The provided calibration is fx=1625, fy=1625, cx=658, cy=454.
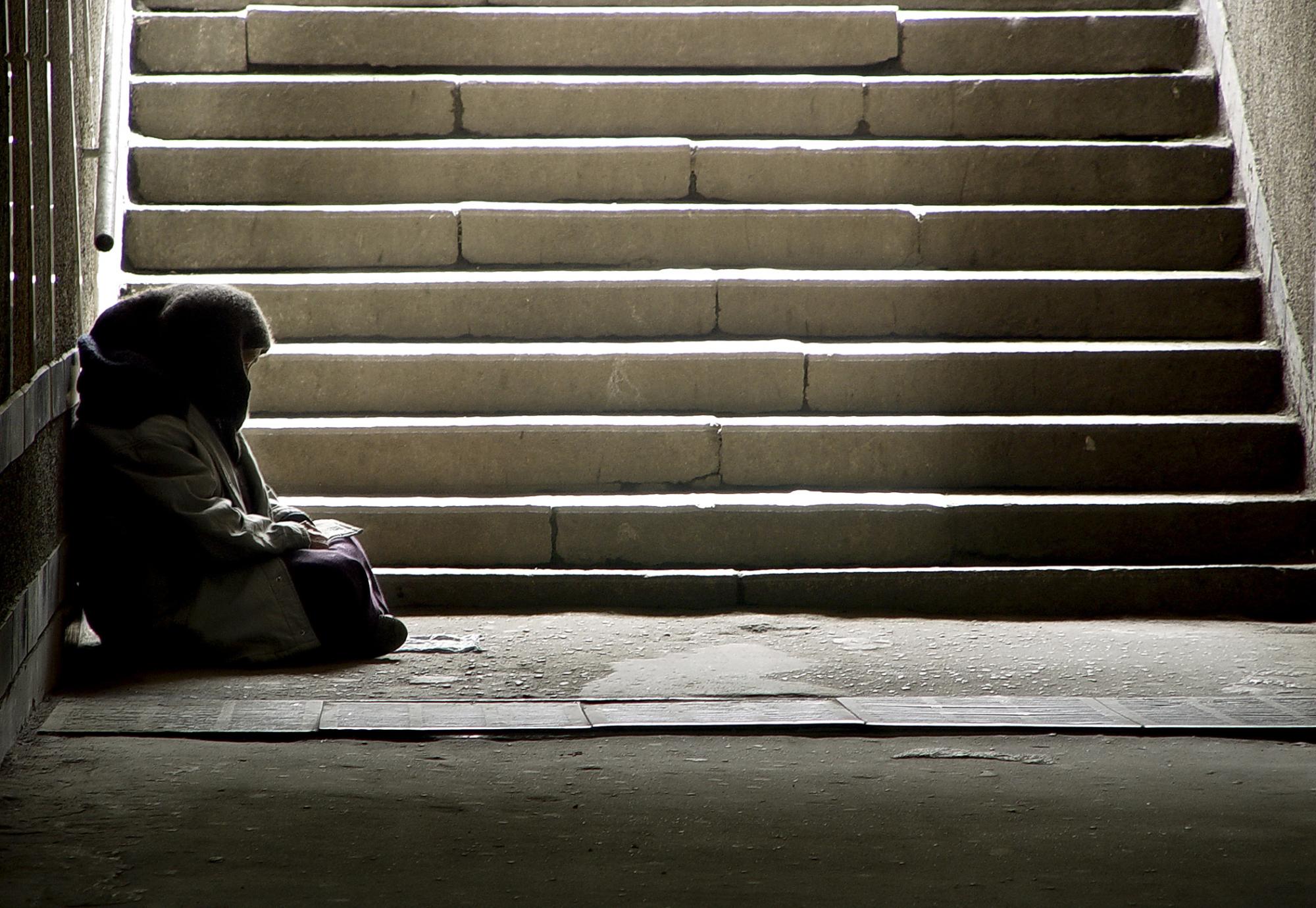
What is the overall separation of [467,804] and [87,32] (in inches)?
143

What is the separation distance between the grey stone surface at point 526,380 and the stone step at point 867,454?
103 mm

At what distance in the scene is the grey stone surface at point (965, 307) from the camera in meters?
A: 6.42

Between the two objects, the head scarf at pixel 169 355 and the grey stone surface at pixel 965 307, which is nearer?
the head scarf at pixel 169 355

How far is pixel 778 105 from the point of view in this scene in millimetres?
7008

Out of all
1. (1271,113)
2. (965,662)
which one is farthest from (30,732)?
(1271,113)

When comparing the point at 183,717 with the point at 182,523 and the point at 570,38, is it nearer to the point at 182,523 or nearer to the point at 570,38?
the point at 182,523

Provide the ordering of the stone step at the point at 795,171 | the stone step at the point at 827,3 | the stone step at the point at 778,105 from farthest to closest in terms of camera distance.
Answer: the stone step at the point at 827,3, the stone step at the point at 778,105, the stone step at the point at 795,171

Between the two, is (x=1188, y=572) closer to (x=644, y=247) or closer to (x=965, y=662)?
(x=965, y=662)

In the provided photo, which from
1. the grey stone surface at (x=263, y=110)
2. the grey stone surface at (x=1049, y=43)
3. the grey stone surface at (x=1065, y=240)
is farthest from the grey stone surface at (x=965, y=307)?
the grey stone surface at (x=263, y=110)

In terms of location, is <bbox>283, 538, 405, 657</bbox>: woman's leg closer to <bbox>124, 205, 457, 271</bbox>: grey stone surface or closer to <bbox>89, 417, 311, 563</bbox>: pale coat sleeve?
<bbox>89, 417, 311, 563</bbox>: pale coat sleeve

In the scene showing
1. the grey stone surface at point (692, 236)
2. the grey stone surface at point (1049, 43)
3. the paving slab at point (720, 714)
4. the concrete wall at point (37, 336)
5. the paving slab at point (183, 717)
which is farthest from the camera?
the grey stone surface at point (1049, 43)

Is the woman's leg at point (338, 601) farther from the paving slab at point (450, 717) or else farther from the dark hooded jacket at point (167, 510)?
the paving slab at point (450, 717)

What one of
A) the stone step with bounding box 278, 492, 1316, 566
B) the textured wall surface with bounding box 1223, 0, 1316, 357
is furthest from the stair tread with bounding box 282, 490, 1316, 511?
the textured wall surface with bounding box 1223, 0, 1316, 357

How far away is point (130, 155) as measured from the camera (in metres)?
6.65
